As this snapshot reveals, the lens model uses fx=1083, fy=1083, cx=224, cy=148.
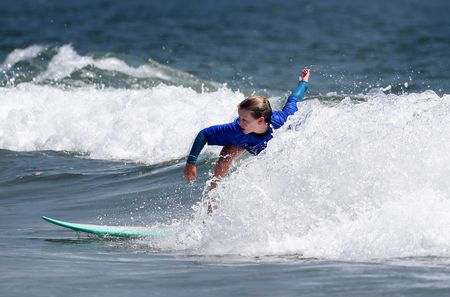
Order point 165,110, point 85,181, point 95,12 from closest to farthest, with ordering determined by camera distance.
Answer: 1. point 85,181
2. point 165,110
3. point 95,12

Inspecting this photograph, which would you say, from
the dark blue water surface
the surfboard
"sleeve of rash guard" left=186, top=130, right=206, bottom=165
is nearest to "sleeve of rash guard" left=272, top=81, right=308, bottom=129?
"sleeve of rash guard" left=186, top=130, right=206, bottom=165

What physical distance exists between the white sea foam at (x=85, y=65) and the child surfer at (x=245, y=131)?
41.1 feet

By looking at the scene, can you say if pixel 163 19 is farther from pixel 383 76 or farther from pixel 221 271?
pixel 221 271

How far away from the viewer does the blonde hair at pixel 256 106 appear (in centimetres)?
872

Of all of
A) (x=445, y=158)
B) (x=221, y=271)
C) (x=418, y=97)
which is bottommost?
(x=221, y=271)

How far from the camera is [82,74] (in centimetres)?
2166

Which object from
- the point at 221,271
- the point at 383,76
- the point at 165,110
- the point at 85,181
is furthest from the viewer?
the point at 383,76

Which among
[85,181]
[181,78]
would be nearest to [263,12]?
[181,78]

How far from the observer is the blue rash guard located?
29.5ft

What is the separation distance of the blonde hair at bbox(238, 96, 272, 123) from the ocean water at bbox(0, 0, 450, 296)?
0.74 ft

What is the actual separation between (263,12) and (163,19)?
327 inches

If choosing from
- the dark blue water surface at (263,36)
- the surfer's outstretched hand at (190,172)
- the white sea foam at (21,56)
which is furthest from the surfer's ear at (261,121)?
the white sea foam at (21,56)

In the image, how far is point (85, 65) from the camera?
73.9 feet

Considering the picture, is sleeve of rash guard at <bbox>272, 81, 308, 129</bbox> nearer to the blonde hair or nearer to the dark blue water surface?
the blonde hair
